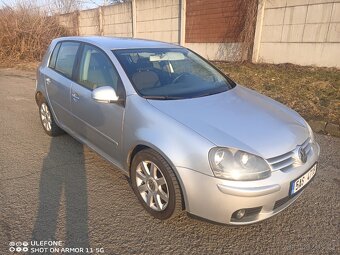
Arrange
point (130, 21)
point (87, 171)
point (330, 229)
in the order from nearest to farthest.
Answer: point (330, 229)
point (87, 171)
point (130, 21)

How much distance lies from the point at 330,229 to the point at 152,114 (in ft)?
5.88

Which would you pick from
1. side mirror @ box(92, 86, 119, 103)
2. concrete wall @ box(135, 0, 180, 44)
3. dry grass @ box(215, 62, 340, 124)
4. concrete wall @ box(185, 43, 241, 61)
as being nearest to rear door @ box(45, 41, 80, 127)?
side mirror @ box(92, 86, 119, 103)

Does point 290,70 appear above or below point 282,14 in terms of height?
below

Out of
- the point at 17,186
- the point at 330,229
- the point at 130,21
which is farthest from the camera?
the point at 130,21

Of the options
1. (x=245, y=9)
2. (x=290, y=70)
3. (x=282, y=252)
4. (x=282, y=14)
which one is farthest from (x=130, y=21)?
(x=282, y=252)

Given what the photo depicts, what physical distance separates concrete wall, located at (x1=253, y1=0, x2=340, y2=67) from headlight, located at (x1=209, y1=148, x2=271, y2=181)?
21.9ft

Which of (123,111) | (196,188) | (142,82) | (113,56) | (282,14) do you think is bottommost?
(196,188)

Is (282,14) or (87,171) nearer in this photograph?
(87,171)

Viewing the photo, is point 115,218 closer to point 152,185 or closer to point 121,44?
point 152,185

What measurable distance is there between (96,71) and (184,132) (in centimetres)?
152

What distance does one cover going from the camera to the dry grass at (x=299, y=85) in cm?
539

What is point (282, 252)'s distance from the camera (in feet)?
7.39

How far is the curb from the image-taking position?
4602 mm

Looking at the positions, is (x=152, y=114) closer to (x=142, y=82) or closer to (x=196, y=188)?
(x=142, y=82)
